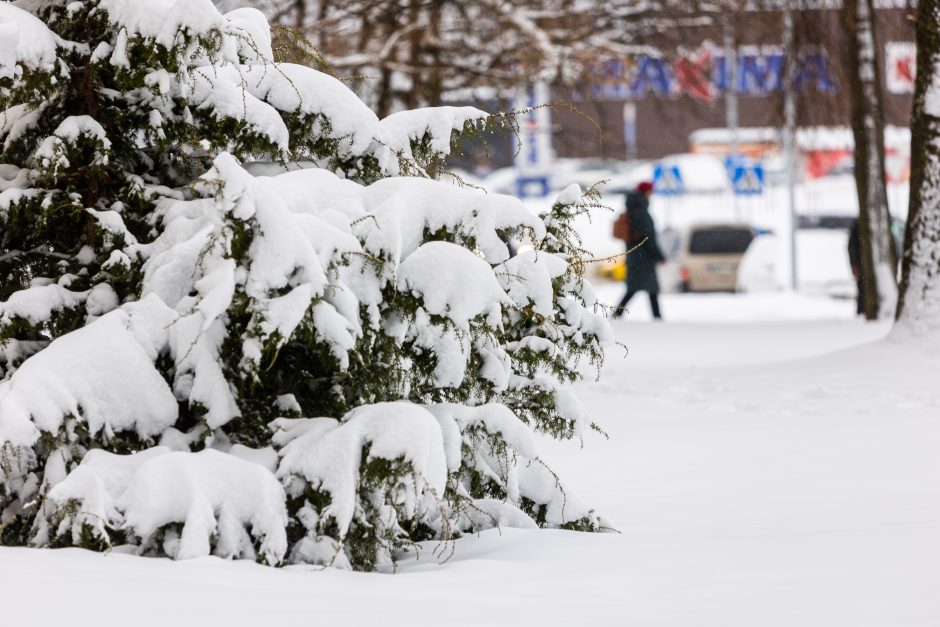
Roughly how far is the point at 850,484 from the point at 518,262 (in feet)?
8.05

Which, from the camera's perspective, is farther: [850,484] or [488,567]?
[850,484]

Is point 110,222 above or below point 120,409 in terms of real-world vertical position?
above

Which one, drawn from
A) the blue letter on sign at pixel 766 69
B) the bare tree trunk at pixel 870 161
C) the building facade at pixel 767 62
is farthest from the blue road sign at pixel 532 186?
the bare tree trunk at pixel 870 161

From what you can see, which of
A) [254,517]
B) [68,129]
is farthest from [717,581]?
[68,129]

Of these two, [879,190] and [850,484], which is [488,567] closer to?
[850,484]

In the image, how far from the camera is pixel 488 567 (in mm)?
4152

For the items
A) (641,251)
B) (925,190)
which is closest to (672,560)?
(925,190)

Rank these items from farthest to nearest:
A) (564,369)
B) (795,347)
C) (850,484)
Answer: (795,347)
(850,484)
(564,369)

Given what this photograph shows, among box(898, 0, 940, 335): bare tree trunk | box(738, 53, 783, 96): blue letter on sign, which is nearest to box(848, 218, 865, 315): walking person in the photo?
box(738, 53, 783, 96): blue letter on sign

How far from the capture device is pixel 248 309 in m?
3.85

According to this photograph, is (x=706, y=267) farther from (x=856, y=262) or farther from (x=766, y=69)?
(x=766, y=69)

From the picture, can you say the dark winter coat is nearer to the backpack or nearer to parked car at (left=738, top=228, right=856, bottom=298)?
the backpack

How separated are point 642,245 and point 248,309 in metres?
11.7

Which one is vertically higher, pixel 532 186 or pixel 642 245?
pixel 532 186
